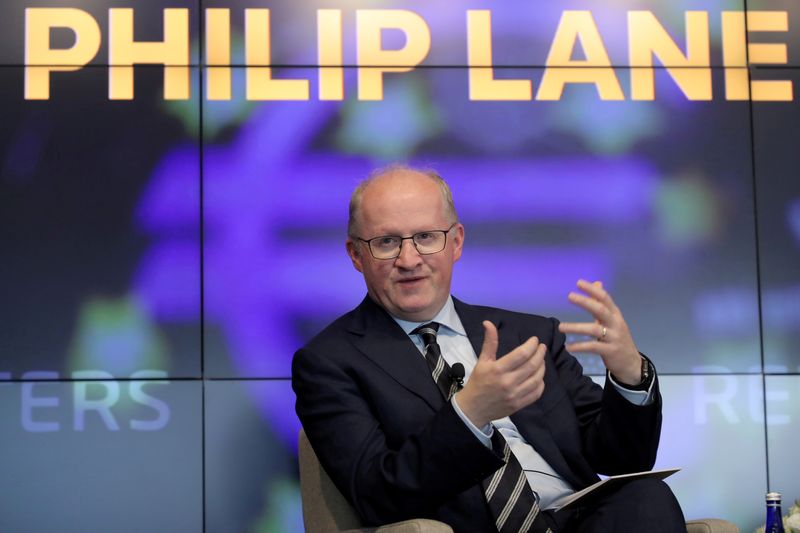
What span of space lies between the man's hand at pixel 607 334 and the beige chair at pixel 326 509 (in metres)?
0.39

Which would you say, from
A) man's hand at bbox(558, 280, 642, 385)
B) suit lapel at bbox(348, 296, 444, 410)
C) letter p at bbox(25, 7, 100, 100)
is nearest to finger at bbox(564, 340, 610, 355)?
man's hand at bbox(558, 280, 642, 385)

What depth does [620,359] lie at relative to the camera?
2.62 meters

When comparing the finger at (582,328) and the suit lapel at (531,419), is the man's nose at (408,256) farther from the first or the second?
the finger at (582,328)

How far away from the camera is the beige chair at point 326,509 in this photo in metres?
2.59

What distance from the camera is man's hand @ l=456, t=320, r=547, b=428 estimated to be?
2.38 m

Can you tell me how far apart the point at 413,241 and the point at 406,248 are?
3cm

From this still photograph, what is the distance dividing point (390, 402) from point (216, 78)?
5.36ft

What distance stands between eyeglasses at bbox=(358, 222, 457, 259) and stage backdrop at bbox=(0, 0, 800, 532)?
0.90 m

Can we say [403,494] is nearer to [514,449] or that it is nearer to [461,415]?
[461,415]

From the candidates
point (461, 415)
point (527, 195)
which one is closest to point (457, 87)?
point (527, 195)

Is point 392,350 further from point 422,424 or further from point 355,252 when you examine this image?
point 355,252

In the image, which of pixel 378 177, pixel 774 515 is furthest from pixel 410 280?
pixel 774 515

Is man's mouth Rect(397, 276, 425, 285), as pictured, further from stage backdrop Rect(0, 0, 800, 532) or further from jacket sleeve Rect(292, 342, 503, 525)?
stage backdrop Rect(0, 0, 800, 532)

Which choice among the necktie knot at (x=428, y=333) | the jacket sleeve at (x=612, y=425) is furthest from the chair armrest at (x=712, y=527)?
the necktie knot at (x=428, y=333)
